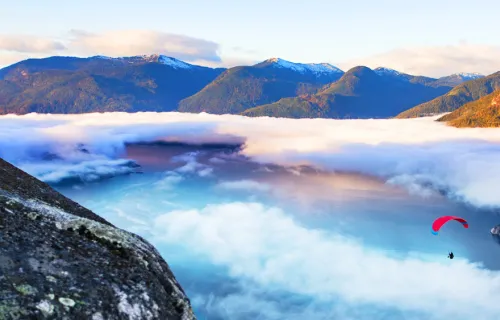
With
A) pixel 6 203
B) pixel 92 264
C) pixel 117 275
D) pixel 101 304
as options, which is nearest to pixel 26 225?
pixel 6 203

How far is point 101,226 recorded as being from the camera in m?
24.4

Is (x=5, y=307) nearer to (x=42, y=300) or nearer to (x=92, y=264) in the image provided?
(x=42, y=300)

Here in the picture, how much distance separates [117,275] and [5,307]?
18.4 feet

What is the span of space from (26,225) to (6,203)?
9.24 ft

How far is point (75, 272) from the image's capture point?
18.8 m

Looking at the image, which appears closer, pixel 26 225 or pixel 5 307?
pixel 5 307

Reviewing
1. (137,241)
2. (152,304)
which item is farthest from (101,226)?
(152,304)

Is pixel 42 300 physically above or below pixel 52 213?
below

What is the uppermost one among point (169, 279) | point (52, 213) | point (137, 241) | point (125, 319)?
point (52, 213)

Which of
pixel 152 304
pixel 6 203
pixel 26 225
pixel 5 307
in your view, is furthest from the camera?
pixel 6 203

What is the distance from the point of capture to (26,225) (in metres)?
21.9

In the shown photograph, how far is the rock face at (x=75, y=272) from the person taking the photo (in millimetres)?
16141

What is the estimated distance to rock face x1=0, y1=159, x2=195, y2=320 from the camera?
→ 1614 centimetres

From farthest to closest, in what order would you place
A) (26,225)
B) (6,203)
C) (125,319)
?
(6,203) → (26,225) → (125,319)
